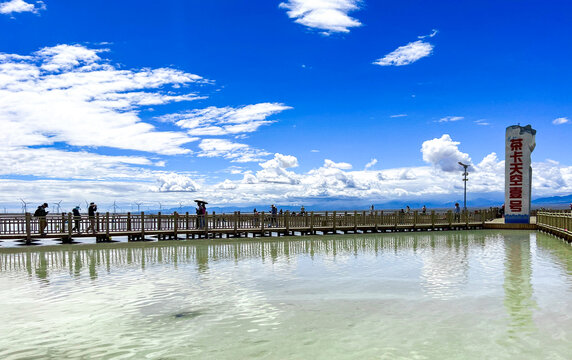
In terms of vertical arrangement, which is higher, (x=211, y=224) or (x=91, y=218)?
(x=91, y=218)

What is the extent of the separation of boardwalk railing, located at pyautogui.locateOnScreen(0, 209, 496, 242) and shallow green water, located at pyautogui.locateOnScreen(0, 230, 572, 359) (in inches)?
335

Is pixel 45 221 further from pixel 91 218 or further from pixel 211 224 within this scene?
pixel 211 224

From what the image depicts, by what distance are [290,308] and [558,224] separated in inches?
1061

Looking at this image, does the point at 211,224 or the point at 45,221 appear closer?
the point at 45,221

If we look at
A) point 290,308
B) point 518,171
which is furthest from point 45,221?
point 518,171

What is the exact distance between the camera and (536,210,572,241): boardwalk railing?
2788cm

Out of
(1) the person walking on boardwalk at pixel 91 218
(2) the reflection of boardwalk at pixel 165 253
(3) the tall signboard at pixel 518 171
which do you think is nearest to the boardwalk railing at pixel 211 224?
(1) the person walking on boardwalk at pixel 91 218

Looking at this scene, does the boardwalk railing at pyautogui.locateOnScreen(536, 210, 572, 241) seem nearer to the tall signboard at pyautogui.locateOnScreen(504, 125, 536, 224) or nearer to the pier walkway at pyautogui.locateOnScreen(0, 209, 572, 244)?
the pier walkway at pyautogui.locateOnScreen(0, 209, 572, 244)

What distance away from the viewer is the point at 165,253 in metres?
25.0

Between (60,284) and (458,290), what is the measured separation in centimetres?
1297

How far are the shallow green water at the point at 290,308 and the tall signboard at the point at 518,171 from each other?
19579 millimetres

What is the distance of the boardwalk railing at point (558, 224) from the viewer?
27.9 m

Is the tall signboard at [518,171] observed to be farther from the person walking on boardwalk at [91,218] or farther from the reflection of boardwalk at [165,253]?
the person walking on boardwalk at [91,218]

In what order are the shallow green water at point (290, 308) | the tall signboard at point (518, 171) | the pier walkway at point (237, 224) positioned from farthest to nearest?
the tall signboard at point (518, 171), the pier walkway at point (237, 224), the shallow green water at point (290, 308)
